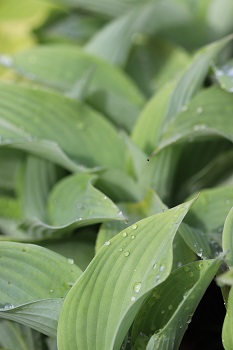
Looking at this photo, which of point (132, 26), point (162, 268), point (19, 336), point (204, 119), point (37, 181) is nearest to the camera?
point (162, 268)

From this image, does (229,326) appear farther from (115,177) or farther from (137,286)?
(115,177)

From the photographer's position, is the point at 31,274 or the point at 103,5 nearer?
the point at 31,274

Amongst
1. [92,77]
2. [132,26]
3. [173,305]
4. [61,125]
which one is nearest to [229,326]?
[173,305]

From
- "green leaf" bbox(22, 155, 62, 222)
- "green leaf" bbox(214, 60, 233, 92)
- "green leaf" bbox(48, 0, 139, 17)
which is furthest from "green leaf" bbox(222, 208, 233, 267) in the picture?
"green leaf" bbox(48, 0, 139, 17)

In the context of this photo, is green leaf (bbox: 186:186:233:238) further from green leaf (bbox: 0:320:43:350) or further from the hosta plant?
green leaf (bbox: 0:320:43:350)

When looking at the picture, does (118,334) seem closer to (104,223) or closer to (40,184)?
(104,223)

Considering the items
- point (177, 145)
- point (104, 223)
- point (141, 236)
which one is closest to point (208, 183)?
point (177, 145)

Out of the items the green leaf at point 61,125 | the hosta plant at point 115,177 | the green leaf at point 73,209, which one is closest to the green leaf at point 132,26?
the hosta plant at point 115,177
